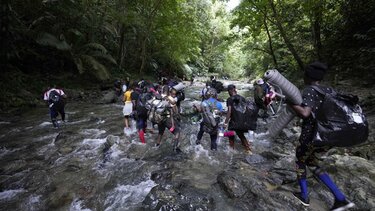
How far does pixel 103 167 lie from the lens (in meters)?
5.47

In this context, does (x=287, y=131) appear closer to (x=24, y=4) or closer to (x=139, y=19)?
(x=139, y=19)

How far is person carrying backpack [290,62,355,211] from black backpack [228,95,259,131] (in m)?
2.57

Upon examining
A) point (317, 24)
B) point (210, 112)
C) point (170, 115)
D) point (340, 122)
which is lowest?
point (170, 115)

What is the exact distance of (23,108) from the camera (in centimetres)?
1097

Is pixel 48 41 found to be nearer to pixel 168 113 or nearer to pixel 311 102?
pixel 168 113

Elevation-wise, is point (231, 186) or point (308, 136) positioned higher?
point (308, 136)

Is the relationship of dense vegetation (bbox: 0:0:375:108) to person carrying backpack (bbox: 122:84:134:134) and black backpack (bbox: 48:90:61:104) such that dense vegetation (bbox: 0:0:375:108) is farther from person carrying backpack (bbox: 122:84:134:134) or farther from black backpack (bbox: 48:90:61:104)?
person carrying backpack (bbox: 122:84:134:134)

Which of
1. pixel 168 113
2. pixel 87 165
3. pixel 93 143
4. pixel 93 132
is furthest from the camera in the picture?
pixel 93 132

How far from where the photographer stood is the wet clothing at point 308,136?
287 centimetres

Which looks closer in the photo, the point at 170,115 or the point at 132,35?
the point at 170,115

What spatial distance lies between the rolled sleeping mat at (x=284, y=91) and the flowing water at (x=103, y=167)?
1.53 metres

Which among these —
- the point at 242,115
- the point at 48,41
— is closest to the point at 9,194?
the point at 242,115

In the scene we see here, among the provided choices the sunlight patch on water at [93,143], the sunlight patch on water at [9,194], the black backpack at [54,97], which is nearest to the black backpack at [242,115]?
the sunlight patch on water at [93,143]

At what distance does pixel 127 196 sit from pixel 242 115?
3.06 meters
